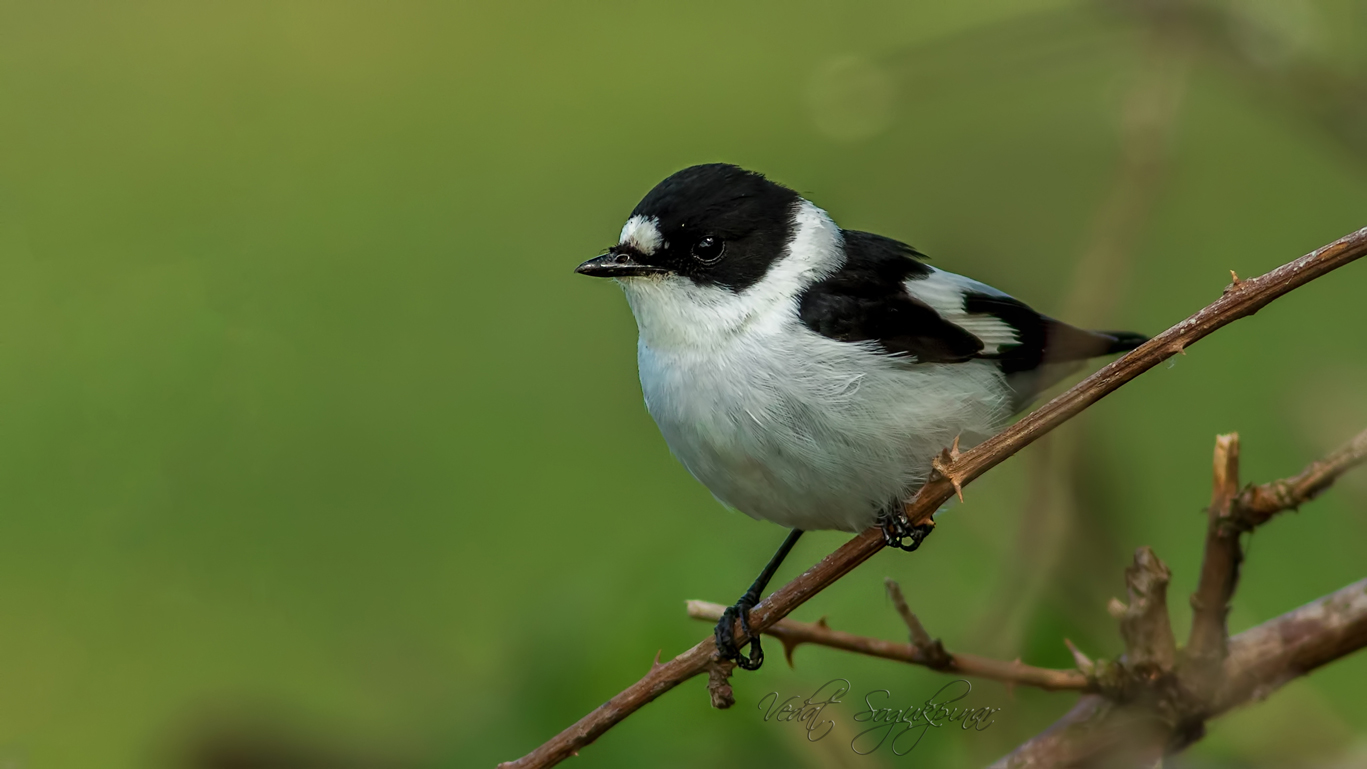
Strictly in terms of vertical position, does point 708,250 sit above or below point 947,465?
above

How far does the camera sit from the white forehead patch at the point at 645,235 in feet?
9.84

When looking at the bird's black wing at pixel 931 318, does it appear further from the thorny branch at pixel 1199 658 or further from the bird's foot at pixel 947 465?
the thorny branch at pixel 1199 658

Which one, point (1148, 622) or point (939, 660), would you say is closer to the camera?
point (1148, 622)

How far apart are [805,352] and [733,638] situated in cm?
75

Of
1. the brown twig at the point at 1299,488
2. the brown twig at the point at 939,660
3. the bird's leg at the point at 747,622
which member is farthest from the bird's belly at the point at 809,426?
the brown twig at the point at 1299,488

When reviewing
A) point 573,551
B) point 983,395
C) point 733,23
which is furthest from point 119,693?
point 733,23

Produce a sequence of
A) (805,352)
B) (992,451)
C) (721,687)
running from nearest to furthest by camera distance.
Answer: (992,451) → (721,687) → (805,352)

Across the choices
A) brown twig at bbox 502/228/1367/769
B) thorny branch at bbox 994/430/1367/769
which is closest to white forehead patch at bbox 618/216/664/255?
brown twig at bbox 502/228/1367/769

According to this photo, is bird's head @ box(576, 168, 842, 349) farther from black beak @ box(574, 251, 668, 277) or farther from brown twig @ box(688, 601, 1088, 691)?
brown twig @ box(688, 601, 1088, 691)

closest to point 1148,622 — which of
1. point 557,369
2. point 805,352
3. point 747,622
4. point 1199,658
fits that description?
point 1199,658

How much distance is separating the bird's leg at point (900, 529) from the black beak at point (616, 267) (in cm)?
77

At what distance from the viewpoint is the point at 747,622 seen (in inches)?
90.7

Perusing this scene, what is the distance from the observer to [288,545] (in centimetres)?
540

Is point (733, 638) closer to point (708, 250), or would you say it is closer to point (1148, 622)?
point (1148, 622)
